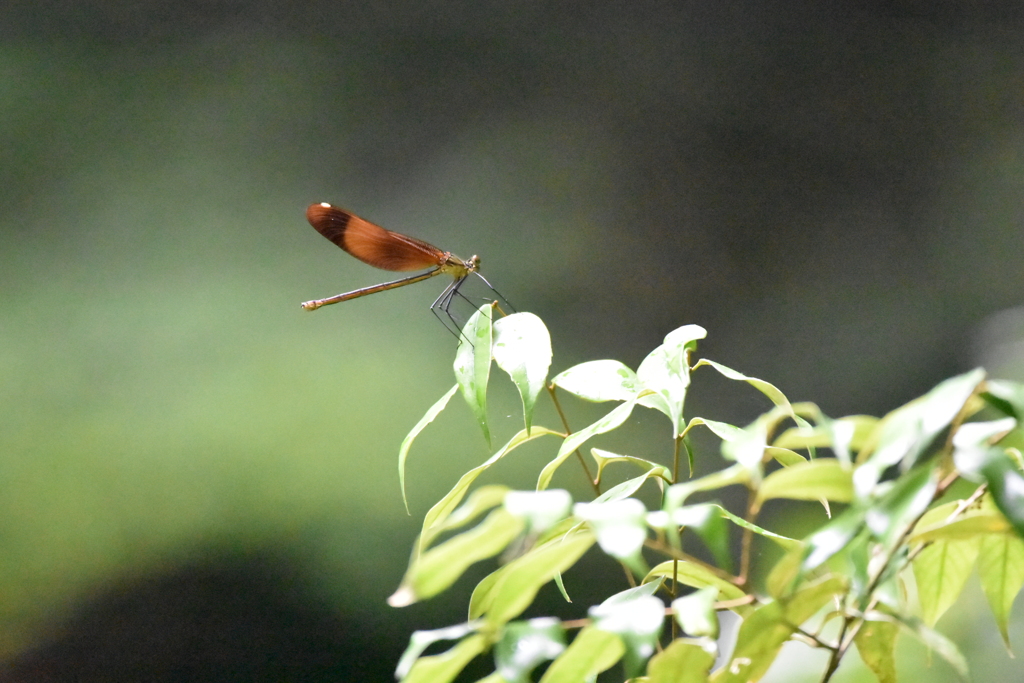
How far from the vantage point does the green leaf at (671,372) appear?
350 mm

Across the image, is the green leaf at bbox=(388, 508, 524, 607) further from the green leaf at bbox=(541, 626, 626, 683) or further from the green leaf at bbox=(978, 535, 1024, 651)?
the green leaf at bbox=(978, 535, 1024, 651)

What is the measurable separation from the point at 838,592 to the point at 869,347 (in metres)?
1.96

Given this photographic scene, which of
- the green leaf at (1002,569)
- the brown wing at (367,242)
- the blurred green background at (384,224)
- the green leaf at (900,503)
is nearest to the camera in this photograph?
the green leaf at (900,503)

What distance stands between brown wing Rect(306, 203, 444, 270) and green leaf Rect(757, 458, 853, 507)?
451mm

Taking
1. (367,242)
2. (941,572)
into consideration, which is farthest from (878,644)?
(367,242)

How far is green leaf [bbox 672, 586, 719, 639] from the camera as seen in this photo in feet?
0.73

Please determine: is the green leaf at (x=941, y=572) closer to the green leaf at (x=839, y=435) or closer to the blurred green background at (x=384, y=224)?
the green leaf at (x=839, y=435)

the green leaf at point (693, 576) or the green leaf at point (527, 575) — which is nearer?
the green leaf at point (527, 575)

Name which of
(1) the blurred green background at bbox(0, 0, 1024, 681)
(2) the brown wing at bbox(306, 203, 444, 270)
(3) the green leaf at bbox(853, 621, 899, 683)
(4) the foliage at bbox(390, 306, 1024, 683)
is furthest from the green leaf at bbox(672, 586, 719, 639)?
(1) the blurred green background at bbox(0, 0, 1024, 681)

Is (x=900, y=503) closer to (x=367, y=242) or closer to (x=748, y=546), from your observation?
(x=748, y=546)

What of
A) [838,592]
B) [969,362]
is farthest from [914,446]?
[969,362]

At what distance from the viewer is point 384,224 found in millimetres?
1868

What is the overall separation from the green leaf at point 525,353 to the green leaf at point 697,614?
14 centimetres

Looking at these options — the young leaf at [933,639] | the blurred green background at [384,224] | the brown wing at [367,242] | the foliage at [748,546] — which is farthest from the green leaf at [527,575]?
the blurred green background at [384,224]
